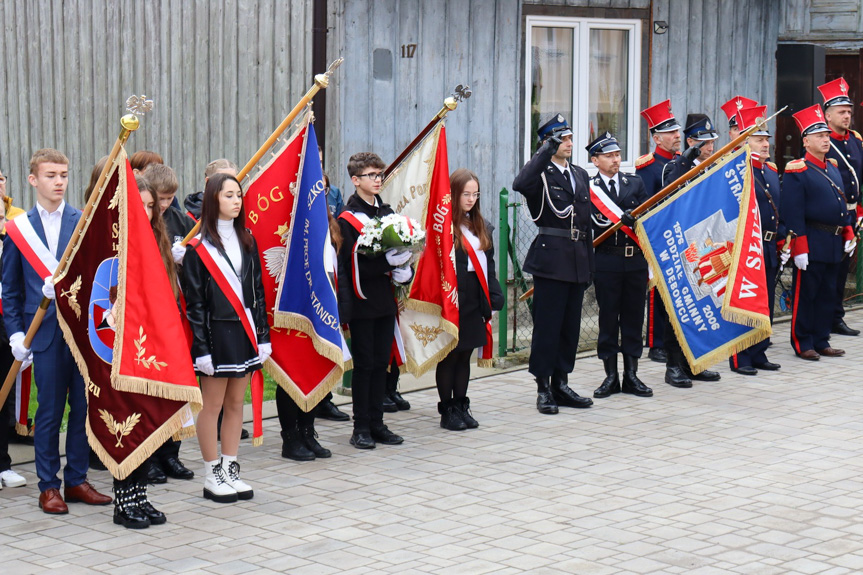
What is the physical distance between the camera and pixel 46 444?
263 inches

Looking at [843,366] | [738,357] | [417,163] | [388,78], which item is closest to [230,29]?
[388,78]

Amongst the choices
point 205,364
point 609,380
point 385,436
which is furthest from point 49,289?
point 609,380

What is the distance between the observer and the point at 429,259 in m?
8.41

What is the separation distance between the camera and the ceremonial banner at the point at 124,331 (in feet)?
20.5

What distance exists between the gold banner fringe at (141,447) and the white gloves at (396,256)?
1.82 m

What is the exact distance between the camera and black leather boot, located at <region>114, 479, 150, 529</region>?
6.34 meters

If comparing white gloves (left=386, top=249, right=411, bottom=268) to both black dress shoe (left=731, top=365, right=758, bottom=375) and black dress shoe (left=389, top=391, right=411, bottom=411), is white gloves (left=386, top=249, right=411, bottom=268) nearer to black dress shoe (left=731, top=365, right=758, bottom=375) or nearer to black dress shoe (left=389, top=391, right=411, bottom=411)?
black dress shoe (left=389, top=391, right=411, bottom=411)

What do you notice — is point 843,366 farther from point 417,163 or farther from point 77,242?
point 77,242

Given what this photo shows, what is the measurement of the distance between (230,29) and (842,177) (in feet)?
18.4

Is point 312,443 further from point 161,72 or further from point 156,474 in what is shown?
point 161,72

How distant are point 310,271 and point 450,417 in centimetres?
163

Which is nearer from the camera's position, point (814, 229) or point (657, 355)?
point (657, 355)

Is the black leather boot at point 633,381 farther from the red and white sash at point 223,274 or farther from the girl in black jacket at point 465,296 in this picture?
the red and white sash at point 223,274

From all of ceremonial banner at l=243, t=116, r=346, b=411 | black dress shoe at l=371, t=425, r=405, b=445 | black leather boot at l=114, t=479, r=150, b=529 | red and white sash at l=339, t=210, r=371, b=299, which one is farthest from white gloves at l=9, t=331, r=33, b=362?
black dress shoe at l=371, t=425, r=405, b=445
